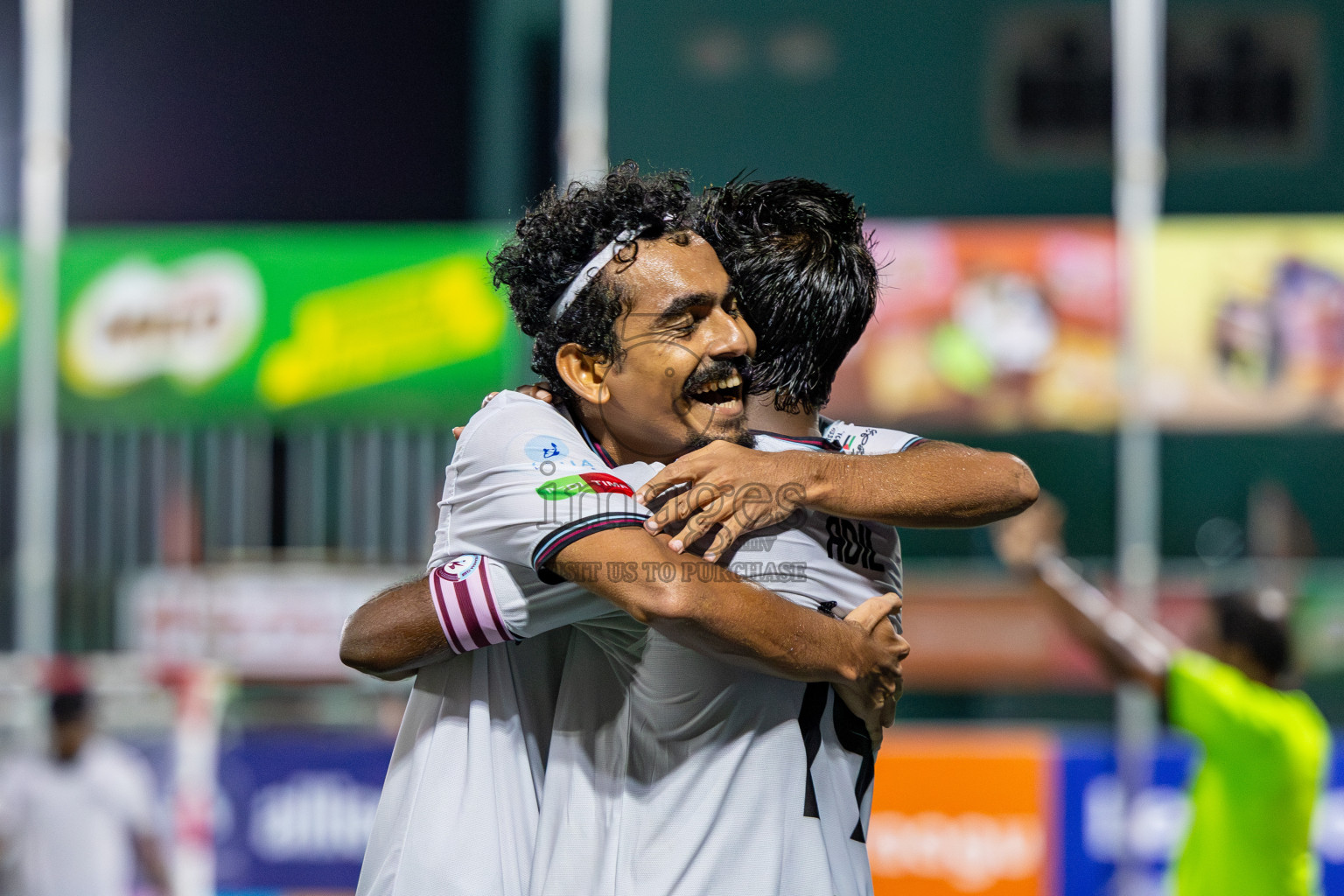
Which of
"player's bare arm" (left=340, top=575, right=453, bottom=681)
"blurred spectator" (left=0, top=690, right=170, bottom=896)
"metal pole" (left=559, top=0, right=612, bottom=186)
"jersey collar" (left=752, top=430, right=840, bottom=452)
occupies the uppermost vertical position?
"metal pole" (left=559, top=0, right=612, bottom=186)

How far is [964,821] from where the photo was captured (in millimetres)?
5199

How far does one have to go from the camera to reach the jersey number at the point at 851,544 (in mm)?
1729

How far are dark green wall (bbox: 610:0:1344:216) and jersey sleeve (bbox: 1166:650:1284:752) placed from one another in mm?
4947

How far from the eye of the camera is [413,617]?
5.45 feet

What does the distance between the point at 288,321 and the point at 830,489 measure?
496 cm

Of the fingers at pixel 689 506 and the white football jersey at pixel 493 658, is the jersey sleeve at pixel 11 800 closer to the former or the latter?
the white football jersey at pixel 493 658

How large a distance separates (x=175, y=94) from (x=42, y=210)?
2.07 meters

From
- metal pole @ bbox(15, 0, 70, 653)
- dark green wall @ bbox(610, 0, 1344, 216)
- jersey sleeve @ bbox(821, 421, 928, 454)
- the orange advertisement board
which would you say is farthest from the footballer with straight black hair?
dark green wall @ bbox(610, 0, 1344, 216)

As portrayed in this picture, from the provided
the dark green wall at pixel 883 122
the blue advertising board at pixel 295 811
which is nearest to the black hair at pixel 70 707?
the blue advertising board at pixel 295 811

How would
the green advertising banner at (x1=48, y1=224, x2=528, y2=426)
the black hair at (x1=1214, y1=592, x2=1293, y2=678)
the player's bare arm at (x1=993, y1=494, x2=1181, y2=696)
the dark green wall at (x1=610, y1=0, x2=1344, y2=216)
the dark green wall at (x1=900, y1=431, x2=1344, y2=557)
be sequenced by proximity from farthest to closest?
the dark green wall at (x1=610, y1=0, x2=1344, y2=216)
the dark green wall at (x1=900, y1=431, x2=1344, y2=557)
the green advertising banner at (x1=48, y1=224, x2=528, y2=426)
the player's bare arm at (x1=993, y1=494, x2=1181, y2=696)
the black hair at (x1=1214, y1=592, x2=1293, y2=678)

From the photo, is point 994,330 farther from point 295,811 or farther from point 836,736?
point 836,736

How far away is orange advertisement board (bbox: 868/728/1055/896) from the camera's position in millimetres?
5164

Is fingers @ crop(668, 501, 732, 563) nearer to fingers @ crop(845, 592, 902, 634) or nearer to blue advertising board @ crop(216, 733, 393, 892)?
fingers @ crop(845, 592, 902, 634)

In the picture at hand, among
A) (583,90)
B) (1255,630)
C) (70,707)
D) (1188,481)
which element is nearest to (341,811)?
(70,707)
